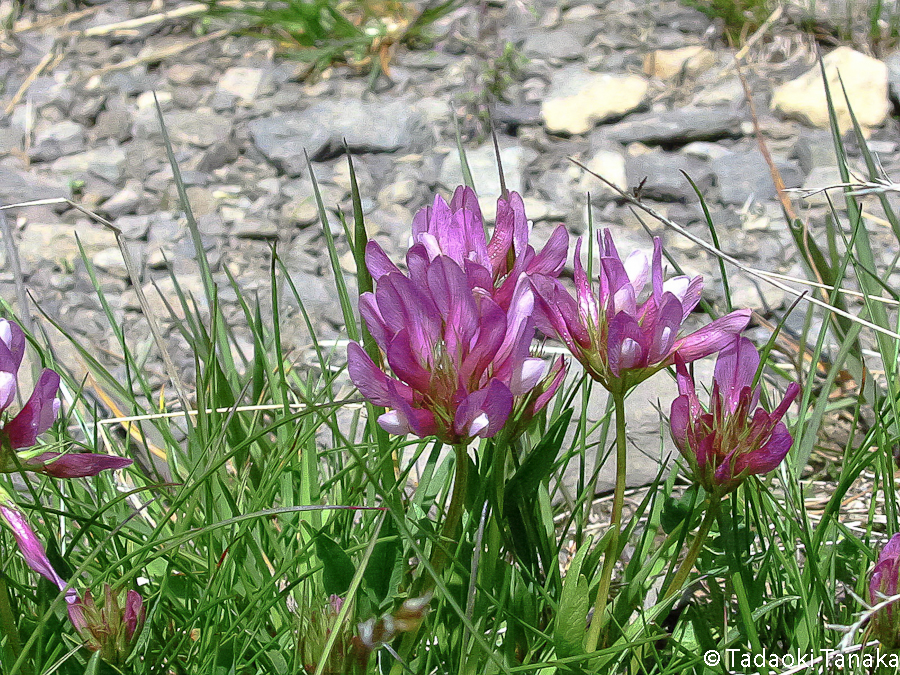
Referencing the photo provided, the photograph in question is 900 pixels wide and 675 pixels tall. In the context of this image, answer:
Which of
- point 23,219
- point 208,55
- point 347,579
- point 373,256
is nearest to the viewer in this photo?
point 373,256

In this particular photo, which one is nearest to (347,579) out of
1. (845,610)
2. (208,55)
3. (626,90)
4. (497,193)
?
(845,610)

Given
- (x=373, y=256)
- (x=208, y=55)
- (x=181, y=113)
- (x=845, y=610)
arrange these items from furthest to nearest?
(x=208, y=55), (x=181, y=113), (x=845, y=610), (x=373, y=256)

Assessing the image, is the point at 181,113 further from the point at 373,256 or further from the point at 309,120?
the point at 373,256

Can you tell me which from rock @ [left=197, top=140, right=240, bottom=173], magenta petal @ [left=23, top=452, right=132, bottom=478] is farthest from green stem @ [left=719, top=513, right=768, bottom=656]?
rock @ [left=197, top=140, right=240, bottom=173]

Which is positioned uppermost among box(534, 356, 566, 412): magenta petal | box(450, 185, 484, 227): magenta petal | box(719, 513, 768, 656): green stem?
box(450, 185, 484, 227): magenta petal

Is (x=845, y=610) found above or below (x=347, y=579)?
below

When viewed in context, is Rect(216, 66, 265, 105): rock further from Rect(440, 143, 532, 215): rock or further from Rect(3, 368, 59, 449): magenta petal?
Rect(3, 368, 59, 449): magenta petal

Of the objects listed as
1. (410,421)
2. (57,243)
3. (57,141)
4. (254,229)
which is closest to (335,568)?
(410,421)

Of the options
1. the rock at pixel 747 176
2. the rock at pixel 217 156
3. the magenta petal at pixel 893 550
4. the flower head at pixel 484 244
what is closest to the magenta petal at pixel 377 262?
the flower head at pixel 484 244
